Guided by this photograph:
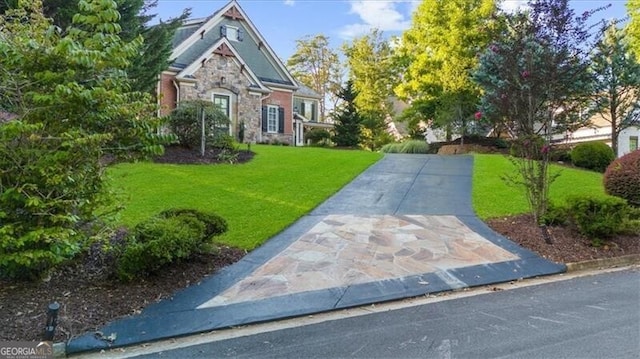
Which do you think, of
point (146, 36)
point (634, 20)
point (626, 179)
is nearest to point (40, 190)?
point (626, 179)

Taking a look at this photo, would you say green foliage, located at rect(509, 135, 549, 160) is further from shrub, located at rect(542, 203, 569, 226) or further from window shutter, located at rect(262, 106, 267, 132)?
window shutter, located at rect(262, 106, 267, 132)

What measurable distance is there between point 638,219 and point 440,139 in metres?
18.9

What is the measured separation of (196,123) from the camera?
43.9ft

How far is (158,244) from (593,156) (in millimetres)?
13844

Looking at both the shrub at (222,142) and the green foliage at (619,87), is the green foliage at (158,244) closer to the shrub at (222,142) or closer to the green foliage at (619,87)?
the shrub at (222,142)

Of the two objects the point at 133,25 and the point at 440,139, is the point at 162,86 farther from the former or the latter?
the point at 440,139

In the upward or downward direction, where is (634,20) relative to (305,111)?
upward

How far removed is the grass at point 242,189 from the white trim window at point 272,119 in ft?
32.8

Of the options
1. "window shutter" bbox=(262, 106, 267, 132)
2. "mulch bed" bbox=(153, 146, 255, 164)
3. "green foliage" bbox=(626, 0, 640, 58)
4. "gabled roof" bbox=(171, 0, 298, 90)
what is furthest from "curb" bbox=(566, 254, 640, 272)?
"green foliage" bbox=(626, 0, 640, 58)

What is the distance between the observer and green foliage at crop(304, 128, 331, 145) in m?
26.9

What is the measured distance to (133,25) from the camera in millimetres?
12586

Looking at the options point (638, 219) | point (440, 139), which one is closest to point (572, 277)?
point (638, 219)

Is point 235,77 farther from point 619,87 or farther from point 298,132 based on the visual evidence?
point 619,87

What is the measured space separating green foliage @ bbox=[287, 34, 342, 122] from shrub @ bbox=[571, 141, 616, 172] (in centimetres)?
2843
